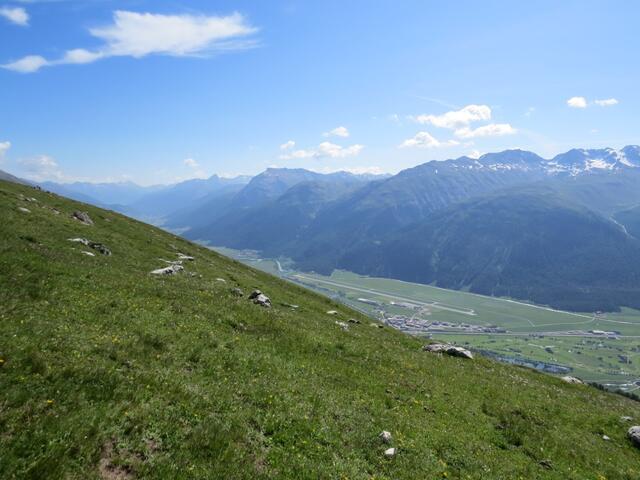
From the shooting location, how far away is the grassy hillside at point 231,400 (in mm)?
12461

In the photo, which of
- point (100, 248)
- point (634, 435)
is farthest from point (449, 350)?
point (100, 248)

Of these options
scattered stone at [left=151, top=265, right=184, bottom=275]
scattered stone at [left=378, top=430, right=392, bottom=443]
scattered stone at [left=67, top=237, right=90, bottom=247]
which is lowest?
scattered stone at [left=378, top=430, right=392, bottom=443]

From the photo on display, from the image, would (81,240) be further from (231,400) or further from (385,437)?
(385,437)

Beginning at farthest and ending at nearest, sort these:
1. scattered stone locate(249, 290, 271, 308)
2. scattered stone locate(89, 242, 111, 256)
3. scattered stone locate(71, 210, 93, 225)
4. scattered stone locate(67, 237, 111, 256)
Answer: scattered stone locate(71, 210, 93, 225) < scattered stone locate(89, 242, 111, 256) < scattered stone locate(67, 237, 111, 256) < scattered stone locate(249, 290, 271, 308)

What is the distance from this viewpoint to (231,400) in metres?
16.3

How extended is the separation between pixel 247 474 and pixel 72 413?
19.5 ft

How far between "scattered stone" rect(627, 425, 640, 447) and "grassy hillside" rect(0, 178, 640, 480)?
443mm

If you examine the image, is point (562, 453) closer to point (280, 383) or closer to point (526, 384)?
point (526, 384)

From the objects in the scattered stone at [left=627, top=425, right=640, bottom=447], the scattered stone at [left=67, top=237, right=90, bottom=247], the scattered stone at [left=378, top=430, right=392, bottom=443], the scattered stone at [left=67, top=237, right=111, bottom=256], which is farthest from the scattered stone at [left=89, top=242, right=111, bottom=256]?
the scattered stone at [left=627, top=425, right=640, bottom=447]

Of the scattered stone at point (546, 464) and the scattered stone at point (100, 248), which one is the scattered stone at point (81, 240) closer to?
the scattered stone at point (100, 248)

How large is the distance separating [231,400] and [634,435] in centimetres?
2464

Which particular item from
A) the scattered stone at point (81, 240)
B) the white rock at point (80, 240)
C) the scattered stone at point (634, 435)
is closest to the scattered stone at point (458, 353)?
the scattered stone at point (634, 435)

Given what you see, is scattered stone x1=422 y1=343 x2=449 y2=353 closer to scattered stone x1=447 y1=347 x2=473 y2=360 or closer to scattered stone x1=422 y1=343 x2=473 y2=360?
scattered stone x1=422 y1=343 x2=473 y2=360

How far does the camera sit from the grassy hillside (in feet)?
40.9
